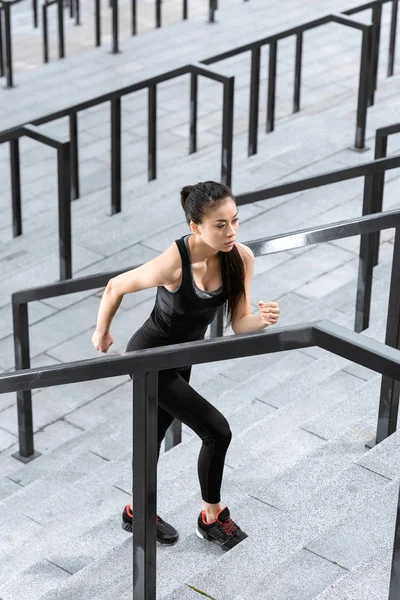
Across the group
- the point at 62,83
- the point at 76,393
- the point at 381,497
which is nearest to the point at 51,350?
the point at 76,393

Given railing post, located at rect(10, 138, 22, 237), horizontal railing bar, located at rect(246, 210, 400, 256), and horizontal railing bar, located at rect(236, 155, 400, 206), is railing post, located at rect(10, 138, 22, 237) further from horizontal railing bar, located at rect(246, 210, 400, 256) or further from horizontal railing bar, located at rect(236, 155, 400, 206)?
horizontal railing bar, located at rect(246, 210, 400, 256)

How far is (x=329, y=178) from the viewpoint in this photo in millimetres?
4633

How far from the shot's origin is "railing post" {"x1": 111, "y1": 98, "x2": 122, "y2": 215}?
6.88 m

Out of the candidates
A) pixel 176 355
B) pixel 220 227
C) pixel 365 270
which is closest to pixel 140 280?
pixel 220 227

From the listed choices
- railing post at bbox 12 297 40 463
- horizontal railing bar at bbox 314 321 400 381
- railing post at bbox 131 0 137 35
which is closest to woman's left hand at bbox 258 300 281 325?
horizontal railing bar at bbox 314 321 400 381

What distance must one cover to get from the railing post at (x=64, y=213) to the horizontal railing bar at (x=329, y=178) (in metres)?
1.69

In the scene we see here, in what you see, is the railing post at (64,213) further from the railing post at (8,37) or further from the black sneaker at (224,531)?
the railing post at (8,37)

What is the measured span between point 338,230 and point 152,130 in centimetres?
372

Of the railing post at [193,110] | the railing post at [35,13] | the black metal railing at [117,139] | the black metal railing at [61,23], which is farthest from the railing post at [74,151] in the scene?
the railing post at [35,13]

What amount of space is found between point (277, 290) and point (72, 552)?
255cm

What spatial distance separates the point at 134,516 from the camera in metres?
2.88

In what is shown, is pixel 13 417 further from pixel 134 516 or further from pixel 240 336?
pixel 240 336

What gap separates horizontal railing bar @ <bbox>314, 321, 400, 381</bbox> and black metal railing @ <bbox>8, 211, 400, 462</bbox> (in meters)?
1.25

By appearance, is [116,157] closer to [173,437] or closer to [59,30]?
[173,437]
